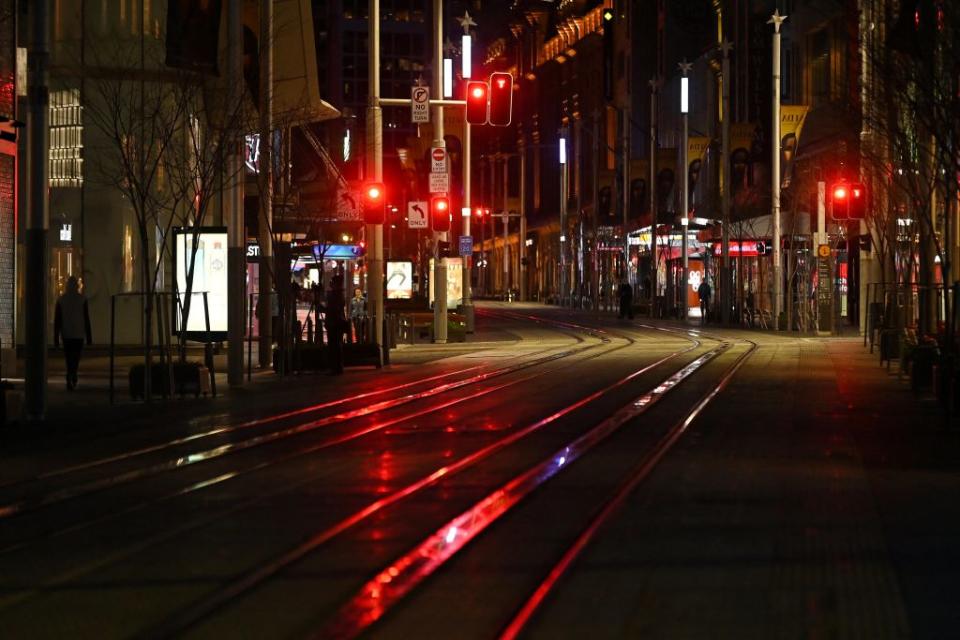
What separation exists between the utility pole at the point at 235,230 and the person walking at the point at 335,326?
125 inches

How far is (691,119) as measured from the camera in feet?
316

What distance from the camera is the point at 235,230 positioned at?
28.0 metres

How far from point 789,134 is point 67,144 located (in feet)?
106

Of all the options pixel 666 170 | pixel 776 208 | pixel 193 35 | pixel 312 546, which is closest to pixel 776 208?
pixel 776 208

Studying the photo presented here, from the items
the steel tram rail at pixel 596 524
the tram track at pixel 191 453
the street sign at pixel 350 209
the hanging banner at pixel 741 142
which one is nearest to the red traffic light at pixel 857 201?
the street sign at pixel 350 209

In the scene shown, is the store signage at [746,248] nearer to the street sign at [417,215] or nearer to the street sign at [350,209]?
the street sign at [417,215]

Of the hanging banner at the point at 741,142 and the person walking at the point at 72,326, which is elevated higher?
the hanging banner at the point at 741,142

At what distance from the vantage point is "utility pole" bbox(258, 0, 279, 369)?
2970cm

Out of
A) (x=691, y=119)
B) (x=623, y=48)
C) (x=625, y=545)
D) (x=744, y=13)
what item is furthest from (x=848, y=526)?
(x=623, y=48)

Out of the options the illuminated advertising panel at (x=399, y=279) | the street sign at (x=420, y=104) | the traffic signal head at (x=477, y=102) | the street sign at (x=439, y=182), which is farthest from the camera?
the illuminated advertising panel at (x=399, y=279)

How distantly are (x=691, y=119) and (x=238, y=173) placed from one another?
230 ft

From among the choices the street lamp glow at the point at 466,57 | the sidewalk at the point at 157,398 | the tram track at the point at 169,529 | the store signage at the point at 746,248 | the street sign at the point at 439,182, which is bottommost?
the tram track at the point at 169,529

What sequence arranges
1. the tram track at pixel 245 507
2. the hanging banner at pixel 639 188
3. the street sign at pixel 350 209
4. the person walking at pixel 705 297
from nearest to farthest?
the tram track at pixel 245 507 → the street sign at pixel 350 209 → the person walking at pixel 705 297 → the hanging banner at pixel 639 188

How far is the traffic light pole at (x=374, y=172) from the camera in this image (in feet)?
121
